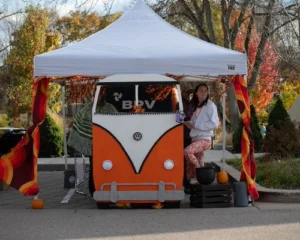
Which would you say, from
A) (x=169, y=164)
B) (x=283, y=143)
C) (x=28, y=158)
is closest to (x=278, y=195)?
(x=169, y=164)

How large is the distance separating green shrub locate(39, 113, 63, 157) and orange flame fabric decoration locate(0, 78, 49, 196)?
965cm

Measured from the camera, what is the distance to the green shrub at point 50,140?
20344mm

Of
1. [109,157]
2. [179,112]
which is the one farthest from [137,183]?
[179,112]

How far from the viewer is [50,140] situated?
2038 cm

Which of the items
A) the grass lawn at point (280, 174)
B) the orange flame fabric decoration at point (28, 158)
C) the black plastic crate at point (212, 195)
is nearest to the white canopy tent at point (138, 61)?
the orange flame fabric decoration at point (28, 158)

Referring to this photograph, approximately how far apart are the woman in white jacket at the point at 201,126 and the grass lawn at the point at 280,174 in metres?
1.47

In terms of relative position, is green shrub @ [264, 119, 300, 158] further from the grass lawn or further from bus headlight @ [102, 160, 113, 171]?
bus headlight @ [102, 160, 113, 171]

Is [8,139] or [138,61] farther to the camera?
[8,139]

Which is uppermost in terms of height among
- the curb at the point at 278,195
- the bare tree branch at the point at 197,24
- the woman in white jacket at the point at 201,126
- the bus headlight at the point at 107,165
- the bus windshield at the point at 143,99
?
the bare tree branch at the point at 197,24

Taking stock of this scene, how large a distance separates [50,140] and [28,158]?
972 centimetres

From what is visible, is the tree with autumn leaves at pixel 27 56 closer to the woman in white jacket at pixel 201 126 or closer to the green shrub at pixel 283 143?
the green shrub at pixel 283 143

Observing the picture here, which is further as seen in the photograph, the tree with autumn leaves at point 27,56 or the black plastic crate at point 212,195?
the tree with autumn leaves at point 27,56

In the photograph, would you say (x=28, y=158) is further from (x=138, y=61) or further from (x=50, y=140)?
(x=50, y=140)

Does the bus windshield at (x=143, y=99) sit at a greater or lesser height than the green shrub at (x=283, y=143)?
greater
